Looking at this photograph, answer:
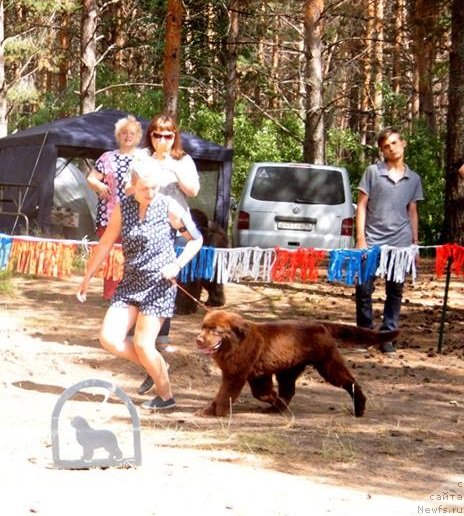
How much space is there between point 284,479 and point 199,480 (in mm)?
445

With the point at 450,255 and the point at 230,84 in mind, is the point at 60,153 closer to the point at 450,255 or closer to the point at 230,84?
the point at 450,255

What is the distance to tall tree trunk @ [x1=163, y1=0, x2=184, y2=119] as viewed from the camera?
19.9 meters

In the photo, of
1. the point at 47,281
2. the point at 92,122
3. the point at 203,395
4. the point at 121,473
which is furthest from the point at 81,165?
the point at 121,473

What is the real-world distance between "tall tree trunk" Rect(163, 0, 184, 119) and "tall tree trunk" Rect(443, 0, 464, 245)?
18.5 feet

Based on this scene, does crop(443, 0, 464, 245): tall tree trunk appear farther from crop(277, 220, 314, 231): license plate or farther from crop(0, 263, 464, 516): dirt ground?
crop(0, 263, 464, 516): dirt ground

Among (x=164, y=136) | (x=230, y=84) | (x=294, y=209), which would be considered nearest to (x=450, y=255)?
(x=164, y=136)

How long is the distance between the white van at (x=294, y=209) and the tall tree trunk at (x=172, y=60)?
3778 millimetres

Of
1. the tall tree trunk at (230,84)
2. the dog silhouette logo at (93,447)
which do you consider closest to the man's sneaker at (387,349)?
the dog silhouette logo at (93,447)

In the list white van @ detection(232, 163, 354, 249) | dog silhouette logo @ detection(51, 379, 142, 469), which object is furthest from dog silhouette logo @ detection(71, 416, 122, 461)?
white van @ detection(232, 163, 354, 249)

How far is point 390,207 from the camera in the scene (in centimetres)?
955

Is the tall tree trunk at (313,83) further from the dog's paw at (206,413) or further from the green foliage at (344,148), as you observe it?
the dog's paw at (206,413)

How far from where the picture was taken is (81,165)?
27453 mm

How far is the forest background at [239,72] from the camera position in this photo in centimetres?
2350

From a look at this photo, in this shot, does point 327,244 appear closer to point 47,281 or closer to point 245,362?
point 47,281
